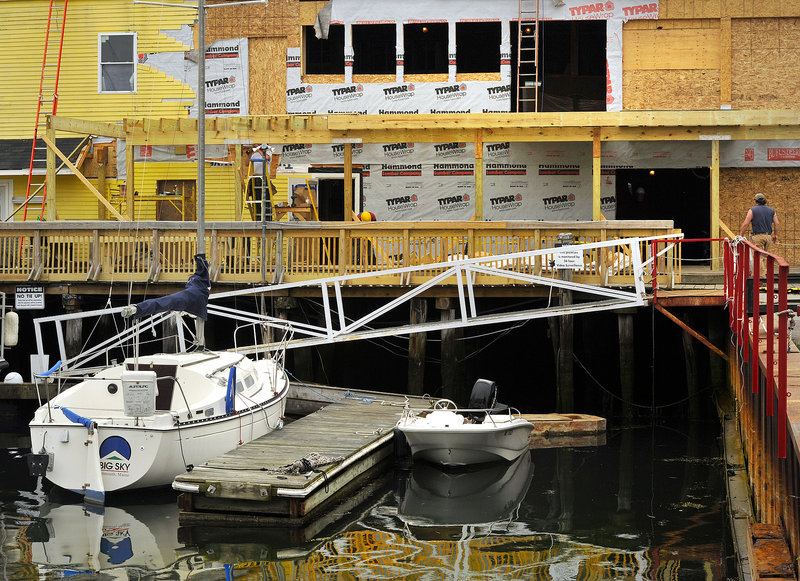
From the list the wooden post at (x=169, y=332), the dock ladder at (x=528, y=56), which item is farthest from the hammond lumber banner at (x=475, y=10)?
the wooden post at (x=169, y=332)

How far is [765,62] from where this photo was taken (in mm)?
24125

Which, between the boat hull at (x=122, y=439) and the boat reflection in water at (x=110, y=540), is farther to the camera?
the boat hull at (x=122, y=439)

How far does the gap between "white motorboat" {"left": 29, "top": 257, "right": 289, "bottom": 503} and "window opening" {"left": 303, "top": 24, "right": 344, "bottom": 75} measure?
40.0ft

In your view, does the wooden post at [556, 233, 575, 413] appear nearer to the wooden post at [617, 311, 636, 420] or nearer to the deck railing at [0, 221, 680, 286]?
the deck railing at [0, 221, 680, 286]

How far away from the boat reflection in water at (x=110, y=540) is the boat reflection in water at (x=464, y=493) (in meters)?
2.96

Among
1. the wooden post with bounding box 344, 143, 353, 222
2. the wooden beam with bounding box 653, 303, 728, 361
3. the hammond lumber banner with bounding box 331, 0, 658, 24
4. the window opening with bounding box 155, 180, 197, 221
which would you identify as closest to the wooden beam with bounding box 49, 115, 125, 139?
the window opening with bounding box 155, 180, 197, 221

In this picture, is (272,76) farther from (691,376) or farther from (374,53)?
(691,376)

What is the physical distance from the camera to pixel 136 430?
13.1m

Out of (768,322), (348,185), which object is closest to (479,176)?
(348,185)

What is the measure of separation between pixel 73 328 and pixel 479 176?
8.95 metres

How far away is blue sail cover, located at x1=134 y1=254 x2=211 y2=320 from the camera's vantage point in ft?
49.3

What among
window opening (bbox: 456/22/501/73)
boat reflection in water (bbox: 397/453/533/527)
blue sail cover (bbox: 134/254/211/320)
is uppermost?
window opening (bbox: 456/22/501/73)

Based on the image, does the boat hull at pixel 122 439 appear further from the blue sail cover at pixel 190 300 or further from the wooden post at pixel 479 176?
the wooden post at pixel 479 176

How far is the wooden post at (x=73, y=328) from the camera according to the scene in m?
19.8
